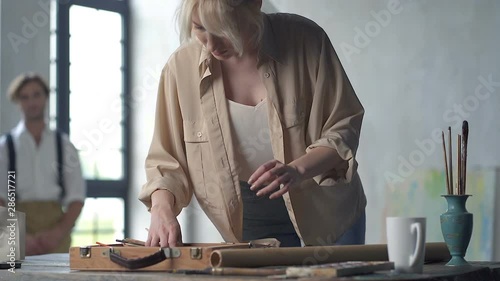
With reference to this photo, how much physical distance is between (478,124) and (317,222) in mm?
3078

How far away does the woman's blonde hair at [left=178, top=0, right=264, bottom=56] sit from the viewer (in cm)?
217

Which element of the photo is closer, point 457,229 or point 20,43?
point 457,229

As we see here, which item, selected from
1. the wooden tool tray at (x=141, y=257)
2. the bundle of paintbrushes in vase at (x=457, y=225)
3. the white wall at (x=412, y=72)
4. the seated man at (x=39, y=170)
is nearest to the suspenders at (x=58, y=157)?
the seated man at (x=39, y=170)

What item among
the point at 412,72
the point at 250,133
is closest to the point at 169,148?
the point at 250,133

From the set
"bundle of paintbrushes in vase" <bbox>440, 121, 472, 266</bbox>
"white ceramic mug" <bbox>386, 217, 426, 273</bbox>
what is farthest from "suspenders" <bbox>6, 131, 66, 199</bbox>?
"white ceramic mug" <bbox>386, 217, 426, 273</bbox>

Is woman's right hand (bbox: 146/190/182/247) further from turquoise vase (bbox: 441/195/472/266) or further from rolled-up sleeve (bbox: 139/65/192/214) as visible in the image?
turquoise vase (bbox: 441/195/472/266)

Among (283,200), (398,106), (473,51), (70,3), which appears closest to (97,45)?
(70,3)

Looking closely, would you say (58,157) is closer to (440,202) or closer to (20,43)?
(20,43)

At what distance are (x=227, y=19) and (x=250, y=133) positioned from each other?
0.33 meters

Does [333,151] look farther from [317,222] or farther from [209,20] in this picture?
[209,20]

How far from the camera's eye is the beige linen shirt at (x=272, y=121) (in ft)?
7.61

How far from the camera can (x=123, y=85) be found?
6668mm

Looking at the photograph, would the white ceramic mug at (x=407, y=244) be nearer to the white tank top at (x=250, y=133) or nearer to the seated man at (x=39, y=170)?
the white tank top at (x=250, y=133)

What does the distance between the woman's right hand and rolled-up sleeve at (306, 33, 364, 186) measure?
1.28ft
